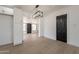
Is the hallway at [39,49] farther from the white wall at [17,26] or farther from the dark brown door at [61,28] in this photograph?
the dark brown door at [61,28]

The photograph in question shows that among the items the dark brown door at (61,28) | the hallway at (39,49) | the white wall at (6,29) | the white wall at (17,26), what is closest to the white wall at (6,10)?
the white wall at (6,29)

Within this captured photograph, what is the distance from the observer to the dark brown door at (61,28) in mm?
5473

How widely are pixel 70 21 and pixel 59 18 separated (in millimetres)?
1230

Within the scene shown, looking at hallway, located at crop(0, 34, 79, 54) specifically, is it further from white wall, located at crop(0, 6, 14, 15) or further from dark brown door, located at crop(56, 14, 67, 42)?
white wall, located at crop(0, 6, 14, 15)

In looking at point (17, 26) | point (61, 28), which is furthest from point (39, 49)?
point (61, 28)

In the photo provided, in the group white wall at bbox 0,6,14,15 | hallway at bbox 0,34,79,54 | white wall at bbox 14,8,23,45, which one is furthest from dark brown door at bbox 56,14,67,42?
white wall at bbox 0,6,14,15

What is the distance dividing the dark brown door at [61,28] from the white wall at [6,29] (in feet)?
12.0

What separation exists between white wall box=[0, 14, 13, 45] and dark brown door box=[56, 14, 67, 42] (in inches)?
144

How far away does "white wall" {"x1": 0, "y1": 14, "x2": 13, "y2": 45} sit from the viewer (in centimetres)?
495

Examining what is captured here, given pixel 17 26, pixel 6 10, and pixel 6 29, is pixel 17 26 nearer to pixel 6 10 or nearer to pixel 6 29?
pixel 6 29

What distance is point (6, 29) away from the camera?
17.2 feet

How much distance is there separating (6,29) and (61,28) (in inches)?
158
